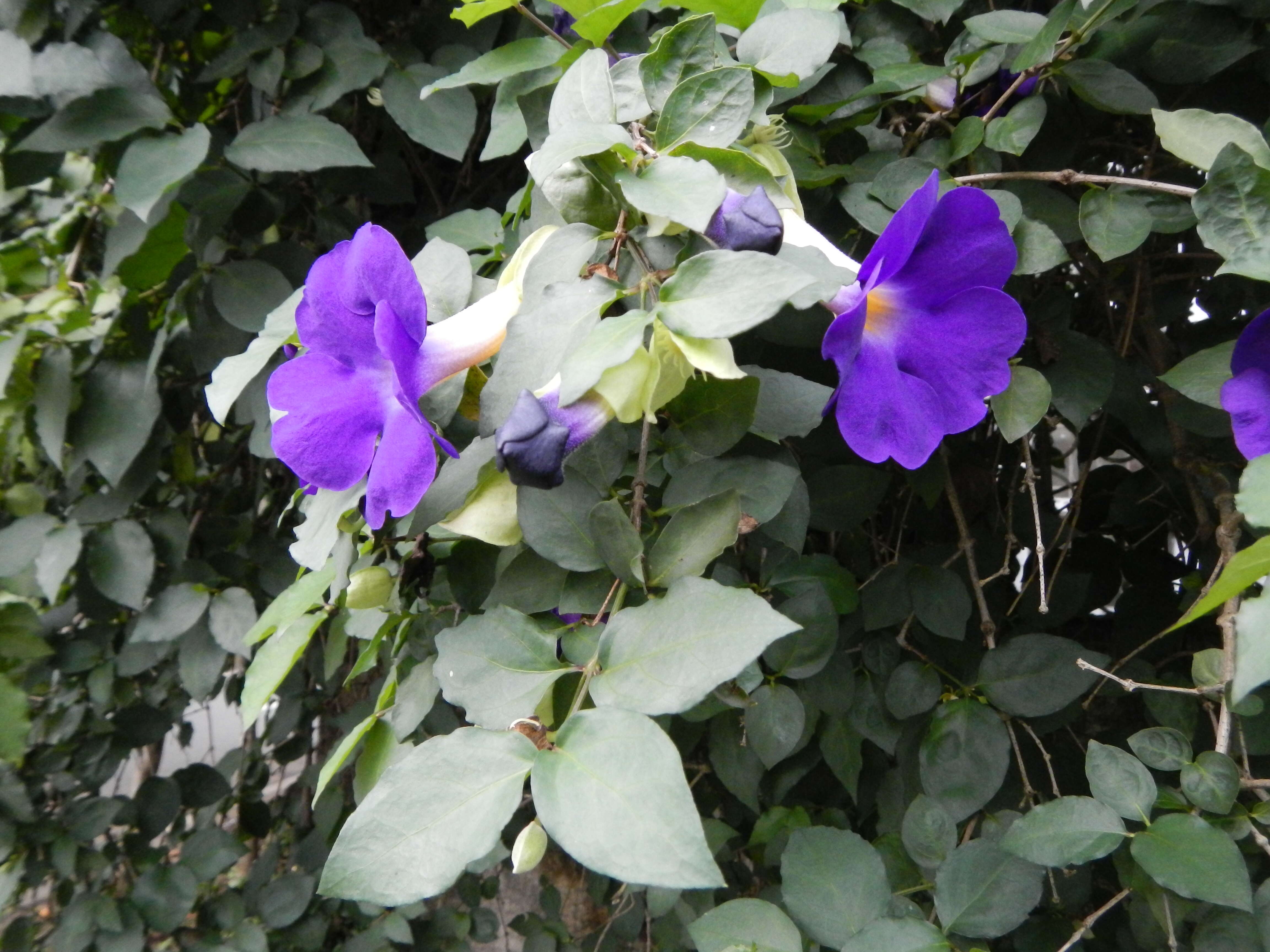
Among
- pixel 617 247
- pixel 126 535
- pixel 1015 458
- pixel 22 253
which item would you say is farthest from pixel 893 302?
pixel 22 253

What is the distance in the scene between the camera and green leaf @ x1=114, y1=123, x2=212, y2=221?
0.77 m

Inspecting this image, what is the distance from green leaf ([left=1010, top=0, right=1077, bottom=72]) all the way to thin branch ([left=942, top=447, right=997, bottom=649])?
273 mm

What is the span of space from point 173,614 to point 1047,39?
1.07 metres

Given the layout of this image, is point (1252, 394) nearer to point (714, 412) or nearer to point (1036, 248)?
point (1036, 248)

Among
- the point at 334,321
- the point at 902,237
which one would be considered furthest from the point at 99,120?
the point at 902,237

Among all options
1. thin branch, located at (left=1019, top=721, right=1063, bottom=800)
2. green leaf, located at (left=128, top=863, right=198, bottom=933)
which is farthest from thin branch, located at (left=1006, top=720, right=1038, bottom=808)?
green leaf, located at (left=128, top=863, right=198, bottom=933)

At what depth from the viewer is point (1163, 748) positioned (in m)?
0.53

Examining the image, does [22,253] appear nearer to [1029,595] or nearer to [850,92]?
[850,92]

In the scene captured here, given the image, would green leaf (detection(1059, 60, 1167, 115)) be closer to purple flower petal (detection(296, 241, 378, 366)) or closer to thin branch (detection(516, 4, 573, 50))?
thin branch (detection(516, 4, 573, 50))

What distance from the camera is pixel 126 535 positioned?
3.49 ft

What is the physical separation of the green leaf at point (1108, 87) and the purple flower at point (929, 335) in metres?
0.21

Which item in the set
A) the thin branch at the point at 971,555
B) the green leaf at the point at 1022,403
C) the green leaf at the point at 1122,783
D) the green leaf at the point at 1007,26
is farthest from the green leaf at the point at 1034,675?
the green leaf at the point at 1007,26

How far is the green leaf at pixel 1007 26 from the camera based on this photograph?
56 centimetres

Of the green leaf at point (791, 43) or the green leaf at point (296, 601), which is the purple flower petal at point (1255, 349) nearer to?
the green leaf at point (791, 43)
